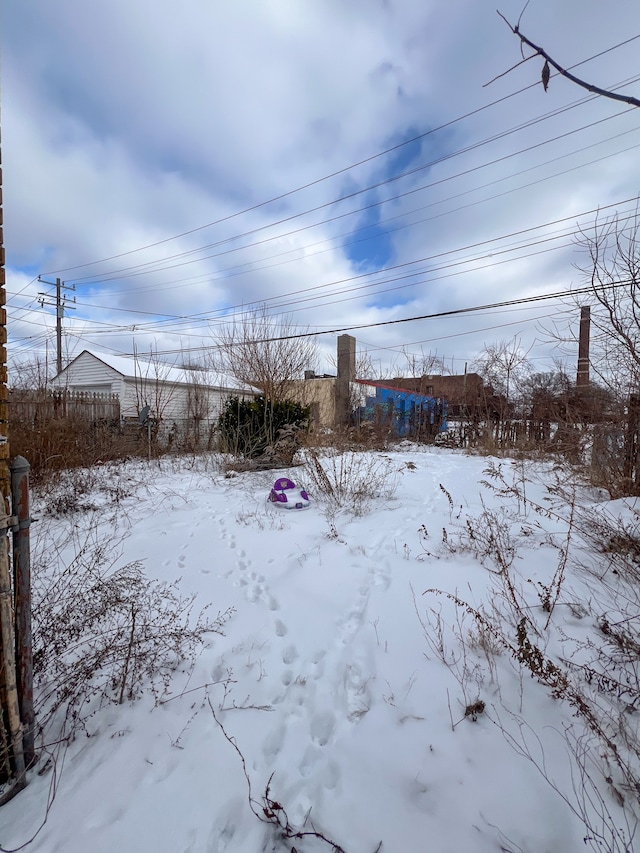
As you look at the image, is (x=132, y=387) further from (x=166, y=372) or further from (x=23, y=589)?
(x=23, y=589)

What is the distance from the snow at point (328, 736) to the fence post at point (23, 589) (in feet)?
1.02

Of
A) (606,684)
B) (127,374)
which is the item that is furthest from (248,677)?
(127,374)

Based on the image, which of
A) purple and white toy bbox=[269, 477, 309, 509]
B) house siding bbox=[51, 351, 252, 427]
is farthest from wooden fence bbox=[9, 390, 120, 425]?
purple and white toy bbox=[269, 477, 309, 509]

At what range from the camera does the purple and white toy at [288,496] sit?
5094 millimetres

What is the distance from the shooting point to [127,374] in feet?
46.3

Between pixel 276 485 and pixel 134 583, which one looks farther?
pixel 276 485

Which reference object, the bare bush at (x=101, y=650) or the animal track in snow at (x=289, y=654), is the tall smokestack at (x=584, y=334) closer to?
the animal track in snow at (x=289, y=654)

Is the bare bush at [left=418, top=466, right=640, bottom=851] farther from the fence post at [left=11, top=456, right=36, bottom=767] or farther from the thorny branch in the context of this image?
the fence post at [left=11, top=456, right=36, bottom=767]

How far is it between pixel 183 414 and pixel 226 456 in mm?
6570

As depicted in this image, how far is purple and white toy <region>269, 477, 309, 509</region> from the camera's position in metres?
5.09

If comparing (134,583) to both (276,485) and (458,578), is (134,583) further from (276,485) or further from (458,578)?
(276,485)

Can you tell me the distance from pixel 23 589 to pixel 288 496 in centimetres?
390

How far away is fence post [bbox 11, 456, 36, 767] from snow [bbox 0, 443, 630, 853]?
0.31 meters

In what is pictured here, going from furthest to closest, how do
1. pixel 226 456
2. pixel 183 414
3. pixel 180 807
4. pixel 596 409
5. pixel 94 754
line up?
pixel 183 414, pixel 226 456, pixel 596 409, pixel 94 754, pixel 180 807
